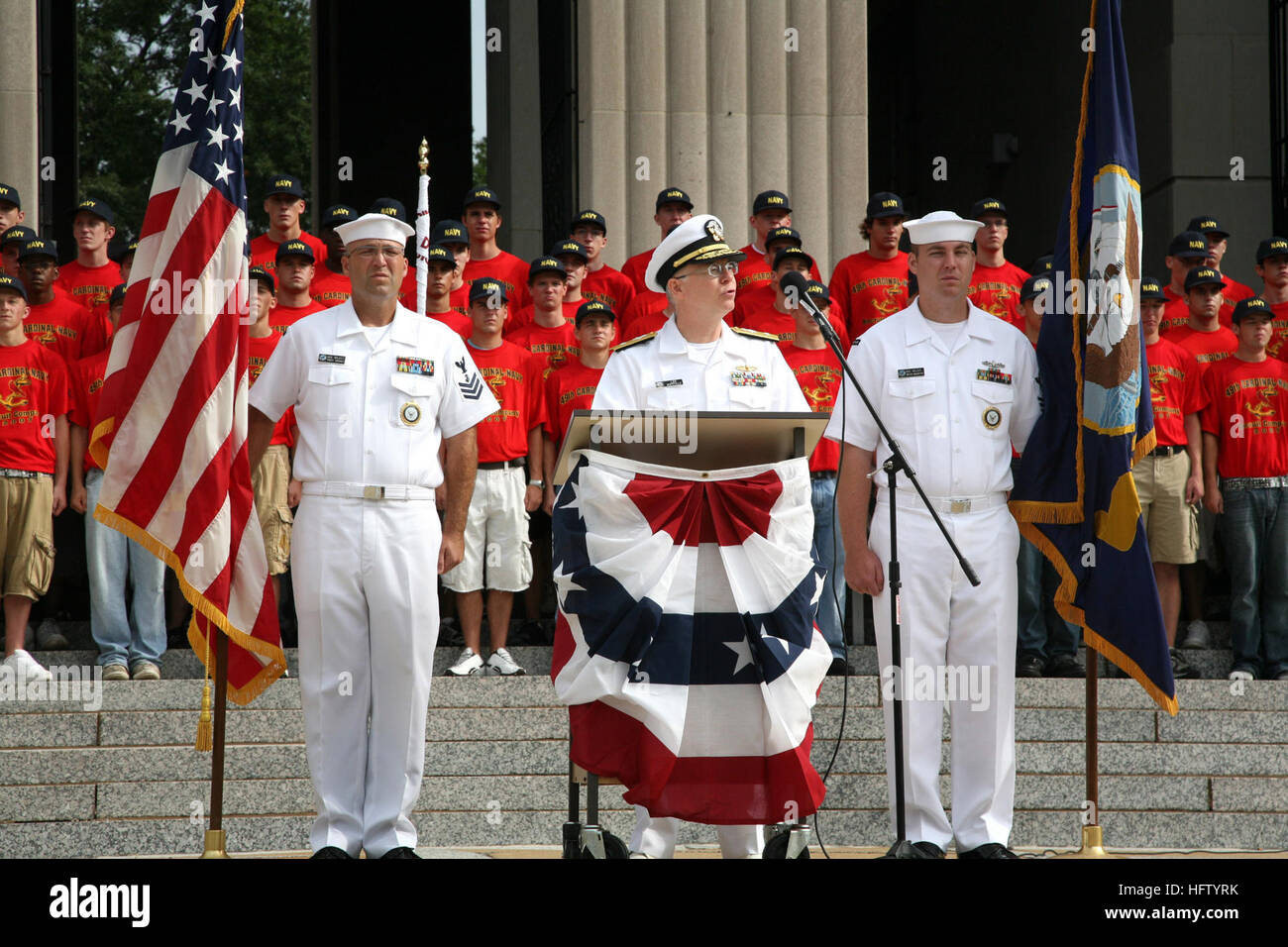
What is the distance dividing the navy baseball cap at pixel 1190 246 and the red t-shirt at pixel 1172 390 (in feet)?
4.05

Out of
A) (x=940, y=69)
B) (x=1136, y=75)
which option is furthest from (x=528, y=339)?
(x=940, y=69)

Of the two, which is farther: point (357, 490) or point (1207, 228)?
point (1207, 228)

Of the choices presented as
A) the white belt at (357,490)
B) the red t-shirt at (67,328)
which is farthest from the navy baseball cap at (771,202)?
the white belt at (357,490)

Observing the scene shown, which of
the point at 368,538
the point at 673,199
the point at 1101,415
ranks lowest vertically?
the point at 368,538

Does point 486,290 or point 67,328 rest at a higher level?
point 486,290

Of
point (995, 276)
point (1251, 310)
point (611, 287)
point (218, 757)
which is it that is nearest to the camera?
point (218, 757)

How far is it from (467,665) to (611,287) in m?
3.08

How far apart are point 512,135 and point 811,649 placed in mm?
Result: 12649

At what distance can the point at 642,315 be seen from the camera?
10.2 meters

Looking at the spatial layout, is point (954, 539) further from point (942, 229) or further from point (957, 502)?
point (942, 229)

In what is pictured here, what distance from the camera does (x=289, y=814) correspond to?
7.68 metres

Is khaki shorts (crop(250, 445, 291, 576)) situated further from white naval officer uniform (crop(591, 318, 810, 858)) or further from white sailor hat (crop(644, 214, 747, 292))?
white sailor hat (crop(644, 214, 747, 292))

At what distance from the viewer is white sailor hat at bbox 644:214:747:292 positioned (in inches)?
232

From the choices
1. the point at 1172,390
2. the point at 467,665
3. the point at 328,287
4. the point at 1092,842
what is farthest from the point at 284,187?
the point at 1092,842
